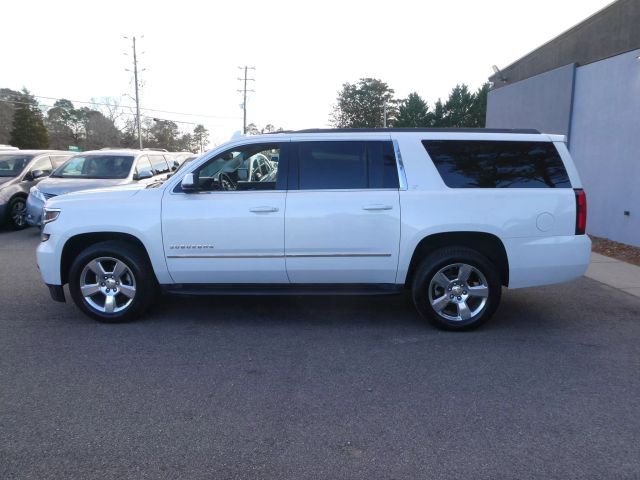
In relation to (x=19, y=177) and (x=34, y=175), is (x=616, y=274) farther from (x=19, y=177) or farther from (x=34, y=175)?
(x=19, y=177)

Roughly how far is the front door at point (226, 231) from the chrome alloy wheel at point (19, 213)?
28.0 ft

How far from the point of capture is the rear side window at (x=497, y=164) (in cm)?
543

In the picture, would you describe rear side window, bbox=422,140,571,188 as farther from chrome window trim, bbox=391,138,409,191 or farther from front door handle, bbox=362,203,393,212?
front door handle, bbox=362,203,393,212

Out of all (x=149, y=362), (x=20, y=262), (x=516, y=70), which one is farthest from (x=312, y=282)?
(x=516, y=70)

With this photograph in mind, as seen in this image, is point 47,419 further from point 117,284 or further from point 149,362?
point 117,284

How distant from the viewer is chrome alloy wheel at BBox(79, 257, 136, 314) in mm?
5629

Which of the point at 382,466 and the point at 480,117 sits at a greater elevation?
the point at 480,117

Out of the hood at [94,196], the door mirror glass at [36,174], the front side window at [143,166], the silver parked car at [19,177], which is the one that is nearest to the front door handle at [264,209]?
the hood at [94,196]

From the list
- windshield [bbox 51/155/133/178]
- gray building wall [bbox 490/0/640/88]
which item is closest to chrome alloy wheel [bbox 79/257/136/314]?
windshield [bbox 51/155/133/178]

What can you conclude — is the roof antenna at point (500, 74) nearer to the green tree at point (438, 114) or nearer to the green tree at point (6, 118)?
the green tree at point (438, 114)

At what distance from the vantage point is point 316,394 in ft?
13.4

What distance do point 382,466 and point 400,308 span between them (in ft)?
10.8

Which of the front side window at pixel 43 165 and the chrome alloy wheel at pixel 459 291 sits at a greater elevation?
the front side window at pixel 43 165

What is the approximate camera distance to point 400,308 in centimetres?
636
